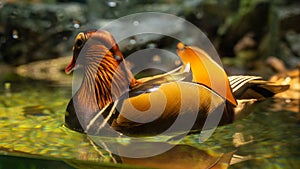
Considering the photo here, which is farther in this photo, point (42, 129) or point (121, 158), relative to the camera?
point (42, 129)

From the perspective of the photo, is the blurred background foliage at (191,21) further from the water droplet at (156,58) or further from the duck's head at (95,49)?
the duck's head at (95,49)

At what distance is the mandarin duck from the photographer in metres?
1.07

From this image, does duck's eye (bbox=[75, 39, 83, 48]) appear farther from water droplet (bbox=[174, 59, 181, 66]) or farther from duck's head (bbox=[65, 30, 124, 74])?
water droplet (bbox=[174, 59, 181, 66])

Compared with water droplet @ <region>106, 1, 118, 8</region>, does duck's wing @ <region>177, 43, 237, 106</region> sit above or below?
below

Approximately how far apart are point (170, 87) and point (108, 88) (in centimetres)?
17

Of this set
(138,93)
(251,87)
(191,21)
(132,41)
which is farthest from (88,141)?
(191,21)

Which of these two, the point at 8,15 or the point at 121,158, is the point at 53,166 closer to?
the point at 121,158

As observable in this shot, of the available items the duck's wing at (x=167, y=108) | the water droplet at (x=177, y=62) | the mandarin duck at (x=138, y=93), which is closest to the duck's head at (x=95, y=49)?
the mandarin duck at (x=138, y=93)

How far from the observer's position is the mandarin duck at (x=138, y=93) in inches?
42.0

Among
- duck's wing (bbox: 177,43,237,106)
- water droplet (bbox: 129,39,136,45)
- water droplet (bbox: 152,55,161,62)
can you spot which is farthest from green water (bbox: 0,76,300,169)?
water droplet (bbox: 129,39,136,45)

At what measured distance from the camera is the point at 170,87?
1069 mm

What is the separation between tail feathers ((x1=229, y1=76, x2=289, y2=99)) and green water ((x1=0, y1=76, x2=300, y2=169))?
0.10 meters

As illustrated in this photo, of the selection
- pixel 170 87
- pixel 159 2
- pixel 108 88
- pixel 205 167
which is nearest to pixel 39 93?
pixel 108 88

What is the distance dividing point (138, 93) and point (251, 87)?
36 centimetres
